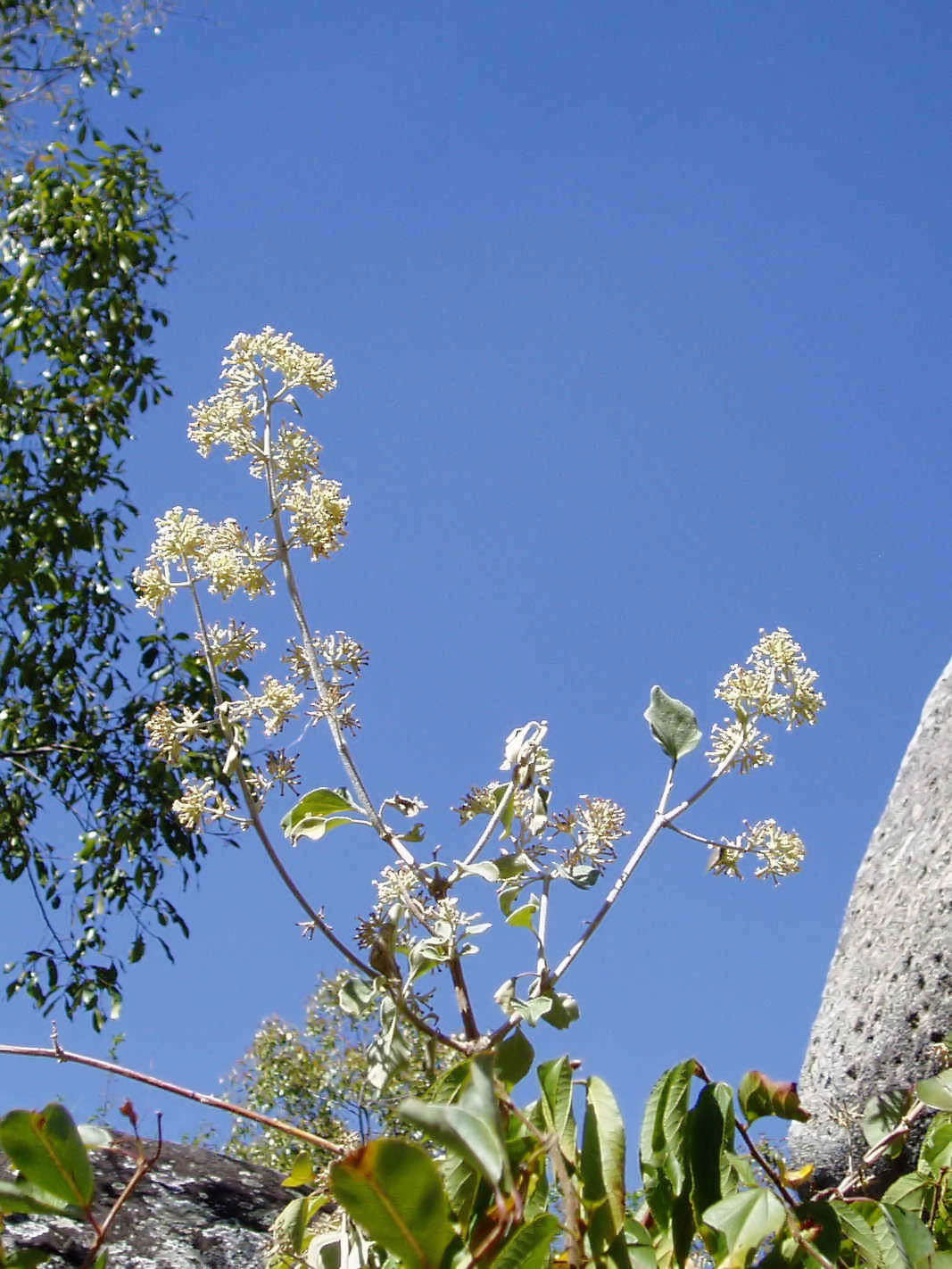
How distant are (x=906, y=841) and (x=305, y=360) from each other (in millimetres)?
2602

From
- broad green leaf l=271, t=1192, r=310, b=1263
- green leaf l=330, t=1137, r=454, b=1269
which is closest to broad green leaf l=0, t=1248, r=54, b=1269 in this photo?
green leaf l=330, t=1137, r=454, b=1269

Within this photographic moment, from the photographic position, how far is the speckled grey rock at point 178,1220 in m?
1.66

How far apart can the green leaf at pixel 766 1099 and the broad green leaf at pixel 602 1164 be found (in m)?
0.15

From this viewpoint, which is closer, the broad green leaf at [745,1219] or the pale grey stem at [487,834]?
the broad green leaf at [745,1219]

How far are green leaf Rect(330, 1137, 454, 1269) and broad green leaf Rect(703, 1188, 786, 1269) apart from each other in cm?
18

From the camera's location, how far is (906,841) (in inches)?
137

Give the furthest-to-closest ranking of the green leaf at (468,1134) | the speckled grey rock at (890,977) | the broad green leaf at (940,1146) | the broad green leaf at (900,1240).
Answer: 1. the speckled grey rock at (890,977)
2. the broad green leaf at (940,1146)
3. the broad green leaf at (900,1240)
4. the green leaf at (468,1134)

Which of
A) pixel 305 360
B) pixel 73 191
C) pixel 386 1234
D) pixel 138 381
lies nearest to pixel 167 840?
pixel 138 381

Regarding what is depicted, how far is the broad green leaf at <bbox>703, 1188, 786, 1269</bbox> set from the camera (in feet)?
1.99

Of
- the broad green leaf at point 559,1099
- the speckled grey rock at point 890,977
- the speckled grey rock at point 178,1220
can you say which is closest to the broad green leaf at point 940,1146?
the broad green leaf at point 559,1099

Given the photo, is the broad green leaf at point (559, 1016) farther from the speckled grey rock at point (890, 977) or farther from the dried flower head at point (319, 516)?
the speckled grey rock at point (890, 977)

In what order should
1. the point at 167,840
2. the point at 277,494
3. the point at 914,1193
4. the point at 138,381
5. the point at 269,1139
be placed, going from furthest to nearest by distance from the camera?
the point at 269,1139 → the point at 138,381 → the point at 167,840 → the point at 277,494 → the point at 914,1193

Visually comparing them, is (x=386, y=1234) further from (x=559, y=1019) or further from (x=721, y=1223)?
(x=559, y=1019)

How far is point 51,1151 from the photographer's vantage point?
57 cm
